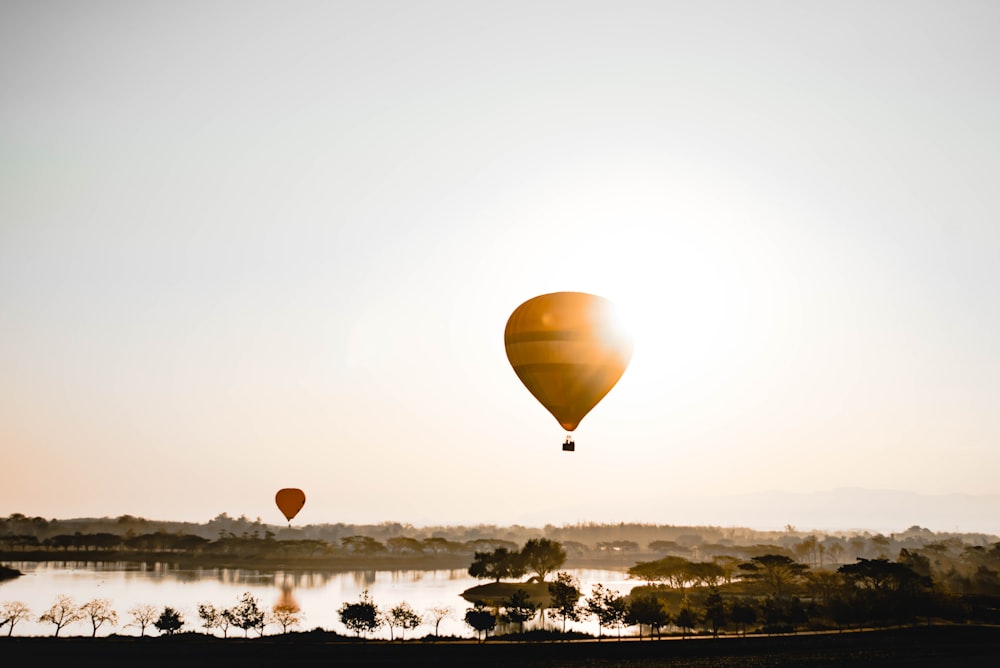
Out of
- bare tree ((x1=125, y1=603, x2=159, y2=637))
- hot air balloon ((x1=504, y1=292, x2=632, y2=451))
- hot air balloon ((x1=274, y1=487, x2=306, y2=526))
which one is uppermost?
hot air balloon ((x1=504, y1=292, x2=632, y2=451))

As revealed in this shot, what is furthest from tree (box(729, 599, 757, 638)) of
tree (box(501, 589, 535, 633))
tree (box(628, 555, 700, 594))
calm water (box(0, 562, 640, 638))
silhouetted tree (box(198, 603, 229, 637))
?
silhouetted tree (box(198, 603, 229, 637))

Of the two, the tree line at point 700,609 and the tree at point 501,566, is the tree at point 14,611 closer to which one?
the tree line at point 700,609

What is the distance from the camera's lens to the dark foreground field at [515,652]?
55438 mm

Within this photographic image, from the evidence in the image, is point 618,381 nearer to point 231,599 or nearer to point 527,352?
point 527,352

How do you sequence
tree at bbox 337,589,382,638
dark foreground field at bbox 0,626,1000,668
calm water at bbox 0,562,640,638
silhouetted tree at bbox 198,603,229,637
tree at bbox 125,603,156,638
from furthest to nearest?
1. calm water at bbox 0,562,640,638
2. tree at bbox 125,603,156,638
3. silhouetted tree at bbox 198,603,229,637
4. tree at bbox 337,589,382,638
5. dark foreground field at bbox 0,626,1000,668

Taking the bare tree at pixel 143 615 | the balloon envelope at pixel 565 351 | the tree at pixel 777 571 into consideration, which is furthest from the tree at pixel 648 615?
the bare tree at pixel 143 615

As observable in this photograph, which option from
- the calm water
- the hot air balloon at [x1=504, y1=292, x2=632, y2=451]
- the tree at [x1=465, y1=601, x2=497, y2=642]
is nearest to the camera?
the hot air balloon at [x1=504, y1=292, x2=632, y2=451]

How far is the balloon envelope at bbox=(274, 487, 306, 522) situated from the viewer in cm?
10825

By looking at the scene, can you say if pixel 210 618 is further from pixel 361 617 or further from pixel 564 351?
pixel 564 351

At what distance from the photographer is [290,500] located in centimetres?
10881

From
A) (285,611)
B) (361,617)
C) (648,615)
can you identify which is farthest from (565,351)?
(285,611)

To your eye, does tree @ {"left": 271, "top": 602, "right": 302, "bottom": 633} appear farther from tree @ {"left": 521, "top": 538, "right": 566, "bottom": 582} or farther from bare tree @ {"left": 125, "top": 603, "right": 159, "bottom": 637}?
tree @ {"left": 521, "top": 538, "right": 566, "bottom": 582}

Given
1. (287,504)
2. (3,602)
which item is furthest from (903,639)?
(3,602)

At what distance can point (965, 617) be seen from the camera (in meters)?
77.9
